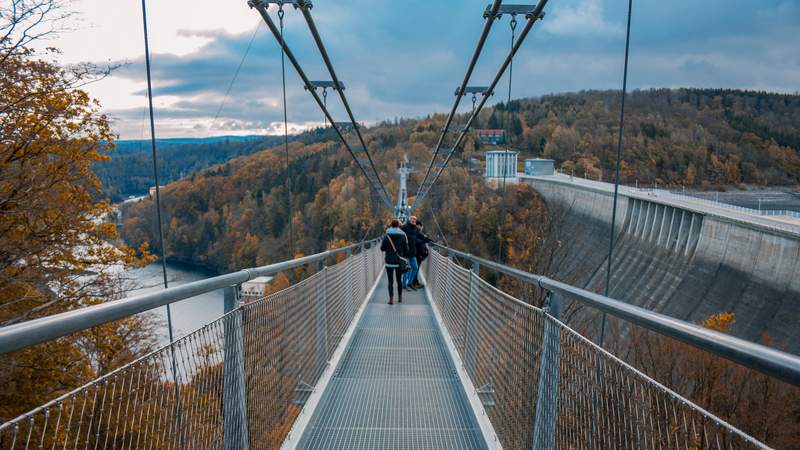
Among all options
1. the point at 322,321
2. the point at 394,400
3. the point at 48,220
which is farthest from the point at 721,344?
the point at 48,220

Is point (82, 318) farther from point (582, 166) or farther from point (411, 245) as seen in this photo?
point (582, 166)

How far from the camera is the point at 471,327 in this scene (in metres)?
3.46

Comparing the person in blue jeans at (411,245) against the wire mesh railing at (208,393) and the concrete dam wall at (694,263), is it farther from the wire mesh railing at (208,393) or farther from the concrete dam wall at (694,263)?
the concrete dam wall at (694,263)

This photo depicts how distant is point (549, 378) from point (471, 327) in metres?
1.73

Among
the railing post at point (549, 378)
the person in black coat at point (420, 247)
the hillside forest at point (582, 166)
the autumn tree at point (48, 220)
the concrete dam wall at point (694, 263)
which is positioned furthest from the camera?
the hillside forest at point (582, 166)

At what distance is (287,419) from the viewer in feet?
8.38

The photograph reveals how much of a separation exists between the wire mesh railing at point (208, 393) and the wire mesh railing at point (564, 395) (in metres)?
1.08

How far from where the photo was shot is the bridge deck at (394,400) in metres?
2.69

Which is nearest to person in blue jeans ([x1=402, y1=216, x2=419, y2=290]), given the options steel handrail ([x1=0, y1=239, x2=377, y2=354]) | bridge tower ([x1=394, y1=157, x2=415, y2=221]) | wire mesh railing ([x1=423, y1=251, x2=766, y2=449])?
wire mesh railing ([x1=423, y1=251, x2=766, y2=449])

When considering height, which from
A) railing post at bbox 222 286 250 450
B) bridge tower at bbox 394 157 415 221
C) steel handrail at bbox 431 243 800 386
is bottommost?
bridge tower at bbox 394 157 415 221

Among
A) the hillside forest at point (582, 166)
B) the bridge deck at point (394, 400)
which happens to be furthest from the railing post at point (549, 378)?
the hillside forest at point (582, 166)

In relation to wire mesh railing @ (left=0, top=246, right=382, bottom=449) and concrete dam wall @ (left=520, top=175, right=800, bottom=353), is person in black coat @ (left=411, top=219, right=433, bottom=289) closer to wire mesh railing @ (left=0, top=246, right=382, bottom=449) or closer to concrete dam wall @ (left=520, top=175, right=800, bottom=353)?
wire mesh railing @ (left=0, top=246, right=382, bottom=449)

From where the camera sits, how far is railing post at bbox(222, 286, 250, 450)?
171 cm

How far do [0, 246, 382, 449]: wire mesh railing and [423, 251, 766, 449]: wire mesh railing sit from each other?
3.53ft
